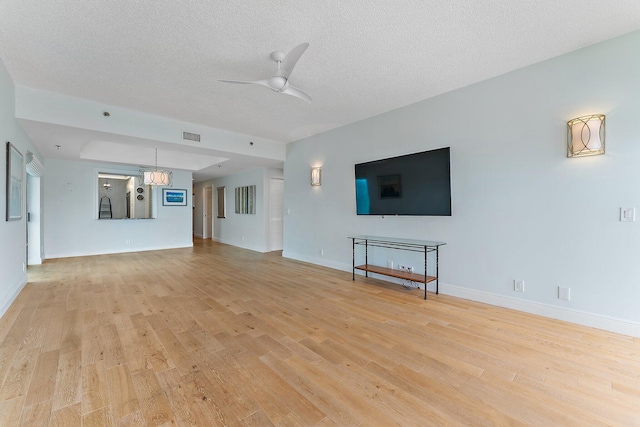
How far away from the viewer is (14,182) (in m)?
3.49

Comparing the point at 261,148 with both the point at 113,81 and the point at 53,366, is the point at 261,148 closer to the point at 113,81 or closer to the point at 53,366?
the point at 113,81

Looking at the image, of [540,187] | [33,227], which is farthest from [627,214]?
[33,227]

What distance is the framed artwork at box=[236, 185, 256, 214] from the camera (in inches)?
305

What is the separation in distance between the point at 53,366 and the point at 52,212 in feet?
20.5

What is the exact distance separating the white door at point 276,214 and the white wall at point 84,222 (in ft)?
10.6

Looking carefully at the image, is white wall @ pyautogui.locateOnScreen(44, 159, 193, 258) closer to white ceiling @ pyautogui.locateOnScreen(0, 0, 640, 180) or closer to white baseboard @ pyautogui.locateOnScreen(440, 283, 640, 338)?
white ceiling @ pyautogui.locateOnScreen(0, 0, 640, 180)

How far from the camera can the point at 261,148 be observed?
5992mm

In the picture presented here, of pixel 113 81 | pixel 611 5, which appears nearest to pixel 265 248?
pixel 113 81

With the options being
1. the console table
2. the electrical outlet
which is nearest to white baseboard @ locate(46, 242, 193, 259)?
the console table

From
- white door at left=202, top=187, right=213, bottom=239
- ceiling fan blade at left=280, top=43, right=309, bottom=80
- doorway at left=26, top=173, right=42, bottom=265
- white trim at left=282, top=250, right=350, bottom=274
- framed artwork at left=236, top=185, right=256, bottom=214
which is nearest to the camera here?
ceiling fan blade at left=280, top=43, right=309, bottom=80

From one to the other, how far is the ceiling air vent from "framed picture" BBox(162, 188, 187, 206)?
12.6 feet

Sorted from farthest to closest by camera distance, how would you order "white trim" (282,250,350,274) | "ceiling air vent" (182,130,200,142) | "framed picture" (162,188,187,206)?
1. "framed picture" (162,188,187,206)
2. "white trim" (282,250,350,274)
3. "ceiling air vent" (182,130,200,142)

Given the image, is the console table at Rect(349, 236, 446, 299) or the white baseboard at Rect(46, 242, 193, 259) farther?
the white baseboard at Rect(46, 242, 193, 259)

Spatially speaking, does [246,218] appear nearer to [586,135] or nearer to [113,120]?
[113,120]
